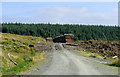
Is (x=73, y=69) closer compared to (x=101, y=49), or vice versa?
(x=73, y=69)

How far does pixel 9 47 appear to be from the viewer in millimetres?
25578

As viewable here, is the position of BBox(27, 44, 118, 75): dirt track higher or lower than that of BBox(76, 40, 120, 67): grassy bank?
higher

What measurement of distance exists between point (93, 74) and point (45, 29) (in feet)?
316

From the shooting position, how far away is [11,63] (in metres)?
19.8

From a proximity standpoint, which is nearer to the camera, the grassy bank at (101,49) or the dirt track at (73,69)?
the dirt track at (73,69)

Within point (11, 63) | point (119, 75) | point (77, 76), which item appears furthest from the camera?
point (11, 63)

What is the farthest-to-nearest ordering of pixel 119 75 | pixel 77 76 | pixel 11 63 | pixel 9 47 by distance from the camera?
pixel 9 47, pixel 11 63, pixel 119 75, pixel 77 76

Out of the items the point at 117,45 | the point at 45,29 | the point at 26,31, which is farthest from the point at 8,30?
the point at 117,45

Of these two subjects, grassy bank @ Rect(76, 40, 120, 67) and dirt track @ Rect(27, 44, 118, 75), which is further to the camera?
grassy bank @ Rect(76, 40, 120, 67)

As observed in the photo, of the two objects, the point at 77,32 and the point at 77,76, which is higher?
the point at 77,76

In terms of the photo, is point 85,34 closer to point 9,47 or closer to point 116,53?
point 116,53

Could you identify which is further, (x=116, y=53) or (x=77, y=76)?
(x=116, y=53)

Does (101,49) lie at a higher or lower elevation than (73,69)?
lower

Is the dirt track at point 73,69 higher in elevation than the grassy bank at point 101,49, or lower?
higher
